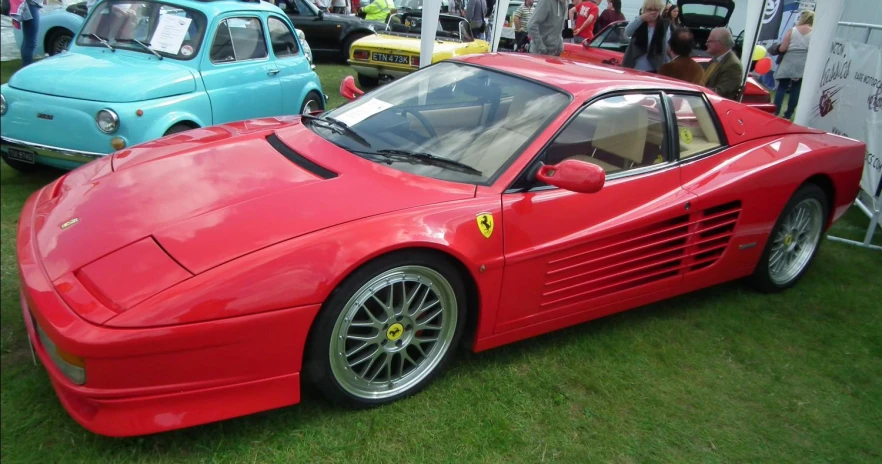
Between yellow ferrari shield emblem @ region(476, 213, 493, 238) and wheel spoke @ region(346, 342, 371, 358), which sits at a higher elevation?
yellow ferrari shield emblem @ region(476, 213, 493, 238)

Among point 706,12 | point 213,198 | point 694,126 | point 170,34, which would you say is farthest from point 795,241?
point 706,12

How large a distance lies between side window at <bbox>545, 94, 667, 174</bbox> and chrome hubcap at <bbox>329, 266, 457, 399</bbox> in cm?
84

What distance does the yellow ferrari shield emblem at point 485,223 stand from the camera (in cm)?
245

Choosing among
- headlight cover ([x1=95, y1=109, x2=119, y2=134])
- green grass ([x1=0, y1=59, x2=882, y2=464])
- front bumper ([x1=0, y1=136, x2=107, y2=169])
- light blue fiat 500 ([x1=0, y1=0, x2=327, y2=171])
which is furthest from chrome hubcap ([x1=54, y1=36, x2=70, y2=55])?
green grass ([x1=0, y1=59, x2=882, y2=464])

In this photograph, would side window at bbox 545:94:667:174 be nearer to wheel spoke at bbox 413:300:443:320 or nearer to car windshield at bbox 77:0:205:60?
wheel spoke at bbox 413:300:443:320

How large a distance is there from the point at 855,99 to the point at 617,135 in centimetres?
370

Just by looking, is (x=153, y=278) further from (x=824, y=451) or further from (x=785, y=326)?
(x=785, y=326)

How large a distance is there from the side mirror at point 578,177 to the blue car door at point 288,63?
4061mm

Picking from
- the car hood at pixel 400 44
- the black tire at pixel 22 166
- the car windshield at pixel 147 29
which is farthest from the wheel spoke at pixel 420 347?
the car hood at pixel 400 44

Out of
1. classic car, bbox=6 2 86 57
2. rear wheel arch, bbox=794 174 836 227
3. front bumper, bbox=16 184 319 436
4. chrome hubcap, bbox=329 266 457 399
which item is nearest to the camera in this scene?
front bumper, bbox=16 184 319 436

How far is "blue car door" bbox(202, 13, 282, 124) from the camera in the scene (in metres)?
5.18

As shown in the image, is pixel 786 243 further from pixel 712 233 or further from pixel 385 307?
pixel 385 307

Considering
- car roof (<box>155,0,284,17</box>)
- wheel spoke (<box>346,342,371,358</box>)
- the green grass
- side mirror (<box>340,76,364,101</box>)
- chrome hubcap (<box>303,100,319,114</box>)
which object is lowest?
the green grass

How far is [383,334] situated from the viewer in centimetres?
237
